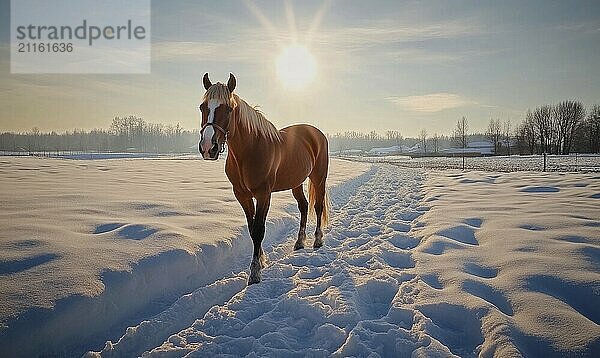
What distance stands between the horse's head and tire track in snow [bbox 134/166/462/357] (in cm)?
149

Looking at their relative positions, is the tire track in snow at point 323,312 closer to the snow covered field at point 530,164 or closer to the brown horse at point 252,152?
the brown horse at point 252,152

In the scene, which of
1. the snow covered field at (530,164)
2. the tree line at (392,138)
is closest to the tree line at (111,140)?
the tree line at (392,138)

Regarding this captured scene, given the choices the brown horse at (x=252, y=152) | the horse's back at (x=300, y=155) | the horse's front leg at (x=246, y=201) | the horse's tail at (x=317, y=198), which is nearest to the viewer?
the brown horse at (x=252, y=152)

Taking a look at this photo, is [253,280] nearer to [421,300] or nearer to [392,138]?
[421,300]

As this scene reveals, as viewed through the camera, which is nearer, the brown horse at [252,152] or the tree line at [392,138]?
the brown horse at [252,152]

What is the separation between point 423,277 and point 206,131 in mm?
2692

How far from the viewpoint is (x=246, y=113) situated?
3.67 meters

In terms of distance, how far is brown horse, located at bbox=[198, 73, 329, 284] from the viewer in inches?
125

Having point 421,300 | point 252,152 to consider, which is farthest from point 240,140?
point 421,300

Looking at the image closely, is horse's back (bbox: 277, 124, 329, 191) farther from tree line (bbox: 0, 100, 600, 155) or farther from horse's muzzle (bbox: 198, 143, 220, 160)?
tree line (bbox: 0, 100, 600, 155)

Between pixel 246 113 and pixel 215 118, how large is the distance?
0.59 m

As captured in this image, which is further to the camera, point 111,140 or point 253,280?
point 111,140

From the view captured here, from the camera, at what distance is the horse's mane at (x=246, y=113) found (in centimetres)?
323

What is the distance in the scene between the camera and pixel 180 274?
11.0 feet
